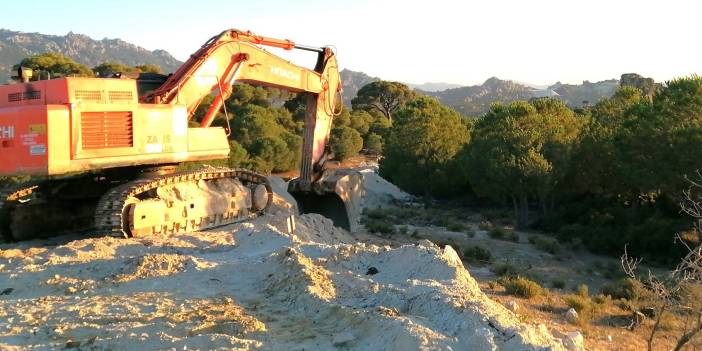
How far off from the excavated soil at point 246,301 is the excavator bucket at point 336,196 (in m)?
4.12

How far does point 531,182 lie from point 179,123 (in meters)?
18.7

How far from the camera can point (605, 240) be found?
2284 centimetres

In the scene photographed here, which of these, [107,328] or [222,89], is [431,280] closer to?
[107,328]

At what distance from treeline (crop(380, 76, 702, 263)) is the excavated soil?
51.9 ft

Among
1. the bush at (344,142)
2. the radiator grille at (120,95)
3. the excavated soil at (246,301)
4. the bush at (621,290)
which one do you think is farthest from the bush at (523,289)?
the bush at (344,142)

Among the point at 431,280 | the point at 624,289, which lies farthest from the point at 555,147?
the point at 431,280

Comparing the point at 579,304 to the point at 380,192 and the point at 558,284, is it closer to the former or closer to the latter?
the point at 558,284

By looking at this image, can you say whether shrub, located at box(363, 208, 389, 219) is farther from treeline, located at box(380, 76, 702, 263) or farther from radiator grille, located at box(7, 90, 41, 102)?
radiator grille, located at box(7, 90, 41, 102)

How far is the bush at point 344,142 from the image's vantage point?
160 feet

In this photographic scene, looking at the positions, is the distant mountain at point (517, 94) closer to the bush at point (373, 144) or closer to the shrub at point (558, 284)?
the bush at point (373, 144)

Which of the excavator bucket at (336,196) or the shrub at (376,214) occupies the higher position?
the excavator bucket at (336,196)

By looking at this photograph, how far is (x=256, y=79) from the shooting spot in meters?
12.6

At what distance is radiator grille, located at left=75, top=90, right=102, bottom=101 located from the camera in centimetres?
934

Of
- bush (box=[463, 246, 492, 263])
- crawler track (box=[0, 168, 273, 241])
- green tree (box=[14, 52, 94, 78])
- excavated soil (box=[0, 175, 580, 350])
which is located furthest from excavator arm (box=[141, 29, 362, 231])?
green tree (box=[14, 52, 94, 78])
